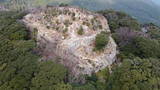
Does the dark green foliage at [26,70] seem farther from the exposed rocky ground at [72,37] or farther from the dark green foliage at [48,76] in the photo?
the exposed rocky ground at [72,37]

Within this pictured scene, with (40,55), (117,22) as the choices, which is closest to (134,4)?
(117,22)

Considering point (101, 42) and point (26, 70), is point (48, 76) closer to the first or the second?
point (26, 70)

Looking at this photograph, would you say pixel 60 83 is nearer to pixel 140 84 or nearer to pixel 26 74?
pixel 26 74

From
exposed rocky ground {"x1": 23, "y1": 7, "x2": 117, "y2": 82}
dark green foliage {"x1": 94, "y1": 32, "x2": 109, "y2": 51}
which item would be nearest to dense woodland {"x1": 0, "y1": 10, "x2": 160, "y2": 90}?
dark green foliage {"x1": 94, "y1": 32, "x2": 109, "y2": 51}

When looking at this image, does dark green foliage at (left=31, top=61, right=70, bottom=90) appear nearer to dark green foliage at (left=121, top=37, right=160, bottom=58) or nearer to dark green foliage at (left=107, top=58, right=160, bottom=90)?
dark green foliage at (left=107, top=58, right=160, bottom=90)

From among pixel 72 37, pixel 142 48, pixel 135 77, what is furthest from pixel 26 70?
pixel 142 48

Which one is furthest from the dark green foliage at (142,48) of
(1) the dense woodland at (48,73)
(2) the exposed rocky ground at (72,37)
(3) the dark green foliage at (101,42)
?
(3) the dark green foliage at (101,42)

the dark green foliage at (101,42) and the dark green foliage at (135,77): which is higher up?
the dark green foliage at (101,42)

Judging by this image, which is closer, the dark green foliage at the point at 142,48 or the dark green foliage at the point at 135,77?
the dark green foliage at the point at 135,77

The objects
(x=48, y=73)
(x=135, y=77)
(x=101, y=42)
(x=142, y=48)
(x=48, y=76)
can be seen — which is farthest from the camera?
(x=142, y=48)
